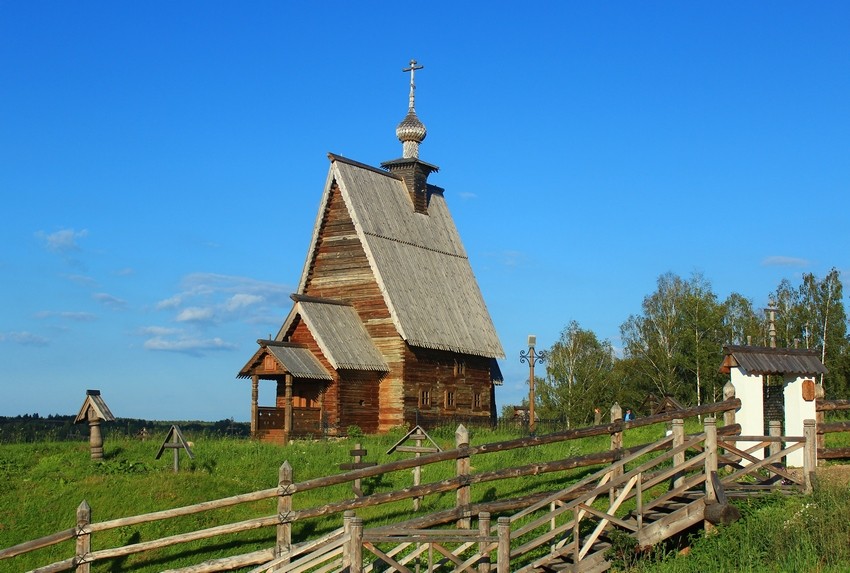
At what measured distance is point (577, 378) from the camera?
6375 centimetres

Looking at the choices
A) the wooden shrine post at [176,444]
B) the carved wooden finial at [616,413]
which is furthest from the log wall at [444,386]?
the carved wooden finial at [616,413]

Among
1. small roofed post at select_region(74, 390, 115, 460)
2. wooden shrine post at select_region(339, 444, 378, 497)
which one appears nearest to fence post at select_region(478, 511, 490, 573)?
wooden shrine post at select_region(339, 444, 378, 497)

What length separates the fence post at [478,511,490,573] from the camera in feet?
47.0

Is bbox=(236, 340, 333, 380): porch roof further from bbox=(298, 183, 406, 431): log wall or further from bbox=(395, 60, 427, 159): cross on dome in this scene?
bbox=(395, 60, 427, 159): cross on dome

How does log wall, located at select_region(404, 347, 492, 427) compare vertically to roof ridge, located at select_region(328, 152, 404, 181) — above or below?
below

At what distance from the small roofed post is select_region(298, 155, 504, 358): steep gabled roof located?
44.1ft

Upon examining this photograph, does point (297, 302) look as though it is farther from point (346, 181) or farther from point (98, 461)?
point (98, 461)

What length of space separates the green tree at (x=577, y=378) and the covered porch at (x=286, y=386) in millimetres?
27274

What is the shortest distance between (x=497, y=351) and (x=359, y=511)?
820 inches

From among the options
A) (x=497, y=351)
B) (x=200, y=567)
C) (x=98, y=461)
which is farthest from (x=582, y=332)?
(x=200, y=567)

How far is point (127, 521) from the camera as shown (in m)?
16.9

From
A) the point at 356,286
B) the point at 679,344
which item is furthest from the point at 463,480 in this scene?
the point at 679,344

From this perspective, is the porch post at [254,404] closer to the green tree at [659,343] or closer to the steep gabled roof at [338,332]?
the steep gabled roof at [338,332]

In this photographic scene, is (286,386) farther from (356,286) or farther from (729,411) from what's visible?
(729,411)
